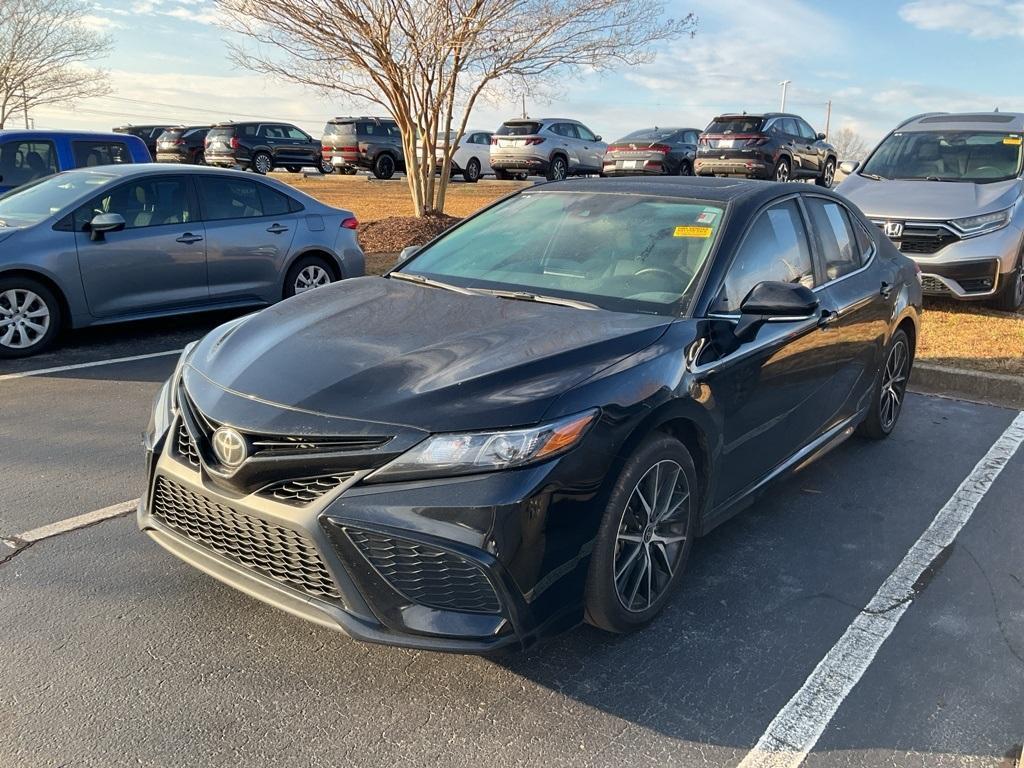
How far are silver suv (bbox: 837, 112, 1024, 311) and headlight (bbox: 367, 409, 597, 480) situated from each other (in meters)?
6.97

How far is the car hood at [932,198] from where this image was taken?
27.6 ft

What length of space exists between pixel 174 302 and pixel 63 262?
938 millimetres

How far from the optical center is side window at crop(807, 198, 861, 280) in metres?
4.52

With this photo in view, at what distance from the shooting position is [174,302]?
7504 mm

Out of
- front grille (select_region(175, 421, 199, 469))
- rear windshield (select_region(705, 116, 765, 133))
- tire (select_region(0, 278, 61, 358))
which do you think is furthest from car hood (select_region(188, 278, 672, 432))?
rear windshield (select_region(705, 116, 765, 133))

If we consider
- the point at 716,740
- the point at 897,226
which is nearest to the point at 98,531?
the point at 716,740

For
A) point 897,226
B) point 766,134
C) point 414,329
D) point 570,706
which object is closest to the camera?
point 570,706

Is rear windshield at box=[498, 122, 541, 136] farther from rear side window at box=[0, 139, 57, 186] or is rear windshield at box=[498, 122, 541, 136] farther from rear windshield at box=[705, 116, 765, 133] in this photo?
rear side window at box=[0, 139, 57, 186]

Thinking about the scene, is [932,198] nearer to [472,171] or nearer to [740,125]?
[740,125]

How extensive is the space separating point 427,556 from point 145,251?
569 centimetres

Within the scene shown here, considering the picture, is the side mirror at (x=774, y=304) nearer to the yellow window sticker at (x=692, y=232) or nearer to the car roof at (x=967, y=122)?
the yellow window sticker at (x=692, y=232)

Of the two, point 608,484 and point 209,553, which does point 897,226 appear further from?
point 209,553

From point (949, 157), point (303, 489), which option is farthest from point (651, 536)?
point (949, 157)

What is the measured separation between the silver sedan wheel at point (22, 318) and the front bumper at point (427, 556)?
5066 millimetres
